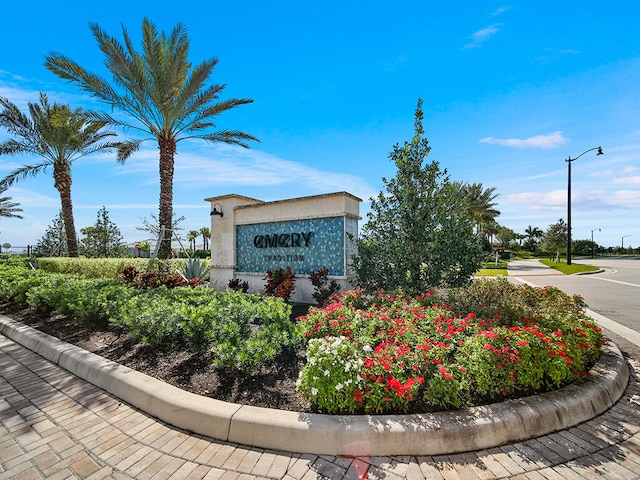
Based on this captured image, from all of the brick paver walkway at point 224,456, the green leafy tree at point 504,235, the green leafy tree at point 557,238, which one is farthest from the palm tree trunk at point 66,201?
the green leafy tree at point 504,235

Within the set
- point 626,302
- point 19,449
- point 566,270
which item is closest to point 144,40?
point 19,449

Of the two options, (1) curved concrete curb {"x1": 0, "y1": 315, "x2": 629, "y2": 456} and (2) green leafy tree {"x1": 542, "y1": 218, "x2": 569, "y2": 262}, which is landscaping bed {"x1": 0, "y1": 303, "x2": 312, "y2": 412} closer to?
(1) curved concrete curb {"x1": 0, "y1": 315, "x2": 629, "y2": 456}

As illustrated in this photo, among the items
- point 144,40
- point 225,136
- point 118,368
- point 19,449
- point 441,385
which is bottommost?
point 19,449

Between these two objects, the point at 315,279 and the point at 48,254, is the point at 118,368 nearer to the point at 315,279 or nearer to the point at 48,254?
the point at 315,279

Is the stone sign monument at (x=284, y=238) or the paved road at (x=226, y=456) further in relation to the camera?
the stone sign monument at (x=284, y=238)

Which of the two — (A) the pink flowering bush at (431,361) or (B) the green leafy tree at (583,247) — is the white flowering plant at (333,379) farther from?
(B) the green leafy tree at (583,247)

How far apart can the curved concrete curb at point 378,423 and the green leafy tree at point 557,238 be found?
3557cm

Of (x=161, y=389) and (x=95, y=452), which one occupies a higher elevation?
(x=161, y=389)

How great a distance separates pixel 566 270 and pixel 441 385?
22.4m

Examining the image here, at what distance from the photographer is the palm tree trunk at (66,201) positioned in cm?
1753

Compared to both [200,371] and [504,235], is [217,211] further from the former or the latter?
[504,235]

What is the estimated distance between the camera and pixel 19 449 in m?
2.60

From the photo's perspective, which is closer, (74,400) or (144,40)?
(74,400)

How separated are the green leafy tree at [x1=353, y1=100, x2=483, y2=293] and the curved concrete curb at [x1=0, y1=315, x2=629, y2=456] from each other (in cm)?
287
